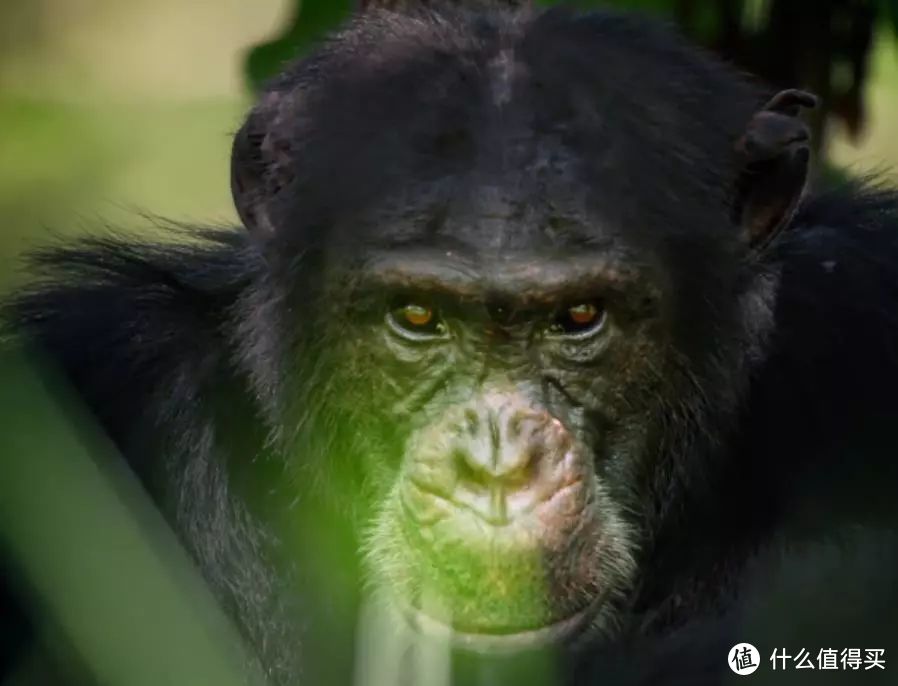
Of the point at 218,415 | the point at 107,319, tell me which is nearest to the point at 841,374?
the point at 218,415

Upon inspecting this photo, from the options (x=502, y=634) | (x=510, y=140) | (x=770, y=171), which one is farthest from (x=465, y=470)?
(x=770, y=171)

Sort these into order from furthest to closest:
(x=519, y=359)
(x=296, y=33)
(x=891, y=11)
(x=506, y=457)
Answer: (x=296, y=33) < (x=891, y=11) < (x=519, y=359) < (x=506, y=457)

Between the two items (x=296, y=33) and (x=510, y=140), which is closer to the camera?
(x=510, y=140)

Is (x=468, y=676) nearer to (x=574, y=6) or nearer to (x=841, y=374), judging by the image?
(x=841, y=374)

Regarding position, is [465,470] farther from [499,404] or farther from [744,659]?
[744,659]

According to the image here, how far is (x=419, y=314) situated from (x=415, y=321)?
0.07ft

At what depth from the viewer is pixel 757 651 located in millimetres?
4484

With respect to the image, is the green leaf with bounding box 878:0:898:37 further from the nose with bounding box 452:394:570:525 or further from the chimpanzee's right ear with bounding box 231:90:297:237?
the nose with bounding box 452:394:570:525

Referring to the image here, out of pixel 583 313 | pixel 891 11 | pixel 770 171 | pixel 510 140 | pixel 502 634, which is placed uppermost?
pixel 510 140

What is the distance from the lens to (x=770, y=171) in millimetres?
4500

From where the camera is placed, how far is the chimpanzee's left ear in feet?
14.6

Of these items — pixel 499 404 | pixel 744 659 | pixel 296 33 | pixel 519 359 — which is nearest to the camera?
pixel 499 404

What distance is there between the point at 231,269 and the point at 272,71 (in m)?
1.25

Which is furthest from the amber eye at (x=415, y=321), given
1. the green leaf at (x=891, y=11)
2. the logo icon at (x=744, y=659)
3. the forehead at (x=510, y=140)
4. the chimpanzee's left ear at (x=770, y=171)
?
the green leaf at (x=891, y=11)
